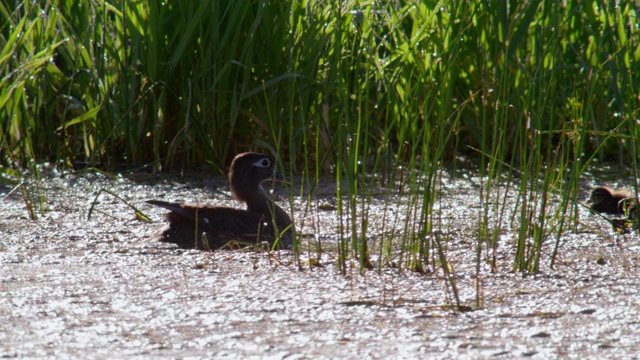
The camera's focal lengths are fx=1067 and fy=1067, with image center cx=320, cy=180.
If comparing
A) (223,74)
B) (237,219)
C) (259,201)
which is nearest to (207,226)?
(237,219)

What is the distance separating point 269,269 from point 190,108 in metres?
2.06

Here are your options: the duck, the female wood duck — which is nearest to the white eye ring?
the female wood duck

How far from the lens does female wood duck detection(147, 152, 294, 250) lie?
A: 4.31 metres

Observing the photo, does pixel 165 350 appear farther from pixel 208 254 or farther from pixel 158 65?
pixel 158 65

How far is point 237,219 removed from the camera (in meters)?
4.64

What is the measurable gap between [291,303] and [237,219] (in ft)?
5.23

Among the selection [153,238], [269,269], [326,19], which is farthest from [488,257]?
[326,19]

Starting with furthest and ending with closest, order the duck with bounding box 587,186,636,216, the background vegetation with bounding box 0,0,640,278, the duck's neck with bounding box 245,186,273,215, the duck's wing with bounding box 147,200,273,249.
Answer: the background vegetation with bounding box 0,0,640,278 → the duck with bounding box 587,186,636,216 → the duck's neck with bounding box 245,186,273,215 → the duck's wing with bounding box 147,200,273,249

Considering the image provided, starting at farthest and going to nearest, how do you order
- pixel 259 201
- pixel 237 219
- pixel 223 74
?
pixel 223 74 → pixel 259 201 → pixel 237 219

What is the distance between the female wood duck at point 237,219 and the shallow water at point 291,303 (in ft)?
0.50

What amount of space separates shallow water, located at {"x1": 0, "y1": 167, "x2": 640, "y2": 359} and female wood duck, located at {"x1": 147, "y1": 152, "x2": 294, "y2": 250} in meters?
A: 0.15

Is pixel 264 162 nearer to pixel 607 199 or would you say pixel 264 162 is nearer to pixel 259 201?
pixel 259 201

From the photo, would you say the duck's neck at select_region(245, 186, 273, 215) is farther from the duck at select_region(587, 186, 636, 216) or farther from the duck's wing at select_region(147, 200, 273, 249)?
the duck at select_region(587, 186, 636, 216)

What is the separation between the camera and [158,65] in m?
5.70
